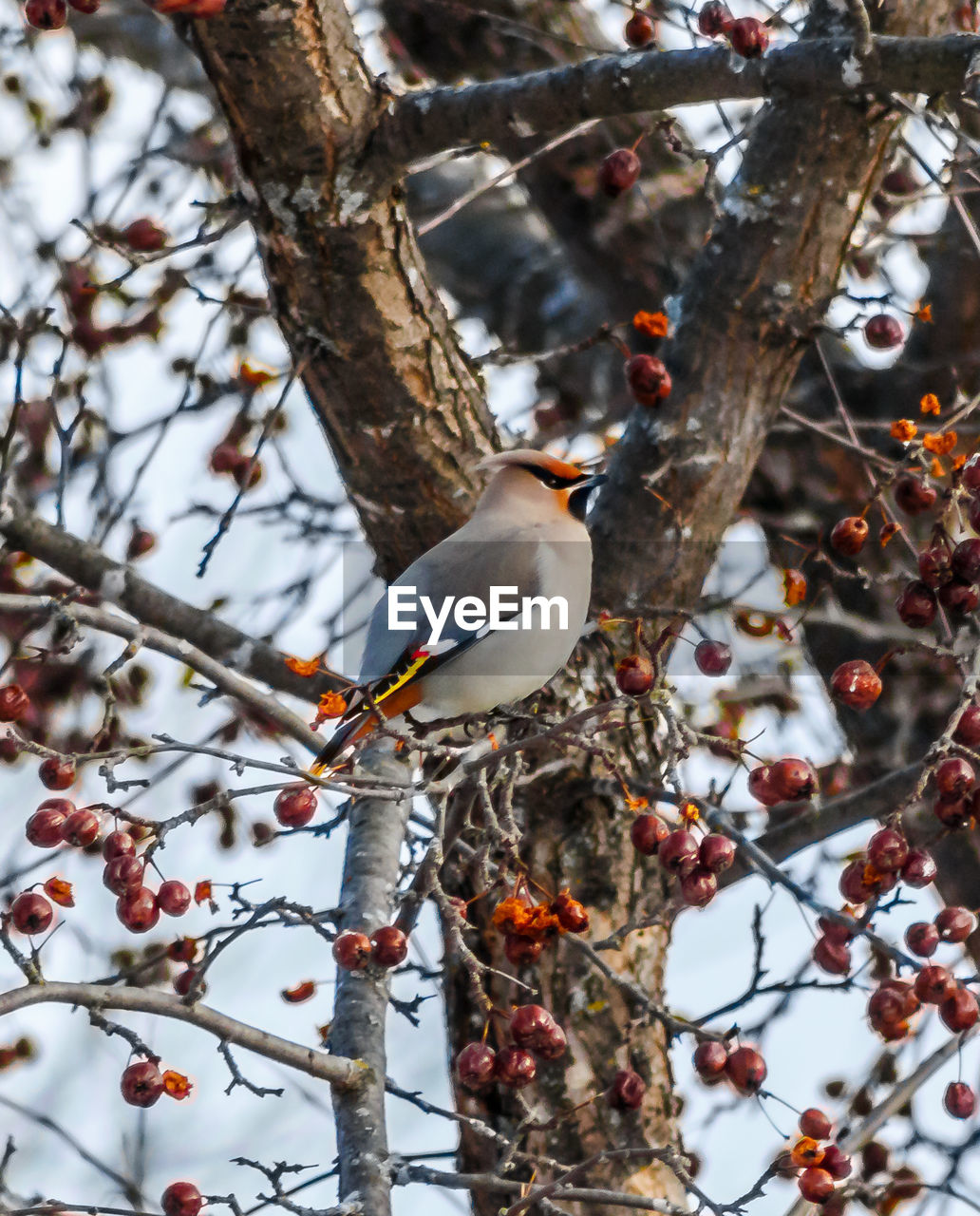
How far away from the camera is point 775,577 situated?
392 cm

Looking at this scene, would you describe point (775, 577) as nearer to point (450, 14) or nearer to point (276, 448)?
point (276, 448)

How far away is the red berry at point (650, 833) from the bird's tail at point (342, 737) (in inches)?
17.5

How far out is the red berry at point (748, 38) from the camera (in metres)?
2.25

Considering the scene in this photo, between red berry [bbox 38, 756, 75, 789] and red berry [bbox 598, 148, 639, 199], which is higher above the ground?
red berry [bbox 598, 148, 639, 199]

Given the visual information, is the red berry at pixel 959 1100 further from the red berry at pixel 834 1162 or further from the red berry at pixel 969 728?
the red berry at pixel 969 728

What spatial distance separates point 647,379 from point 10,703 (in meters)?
1.36

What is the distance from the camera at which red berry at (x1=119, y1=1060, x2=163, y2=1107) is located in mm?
2031

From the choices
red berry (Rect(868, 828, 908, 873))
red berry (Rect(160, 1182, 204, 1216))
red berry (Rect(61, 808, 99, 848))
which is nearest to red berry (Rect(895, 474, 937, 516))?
red berry (Rect(868, 828, 908, 873))

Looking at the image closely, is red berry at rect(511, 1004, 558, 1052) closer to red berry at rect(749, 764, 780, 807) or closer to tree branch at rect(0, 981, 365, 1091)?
tree branch at rect(0, 981, 365, 1091)

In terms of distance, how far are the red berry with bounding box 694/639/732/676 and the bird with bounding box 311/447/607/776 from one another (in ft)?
0.79

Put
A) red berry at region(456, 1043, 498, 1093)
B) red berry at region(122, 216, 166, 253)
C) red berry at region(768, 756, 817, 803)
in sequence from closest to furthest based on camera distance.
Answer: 1. red berry at region(768, 756, 817, 803)
2. red berry at region(456, 1043, 498, 1093)
3. red berry at region(122, 216, 166, 253)

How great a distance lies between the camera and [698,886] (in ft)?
6.66

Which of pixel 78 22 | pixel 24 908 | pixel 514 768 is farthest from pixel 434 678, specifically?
pixel 78 22

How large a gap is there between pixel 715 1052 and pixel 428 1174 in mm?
509
